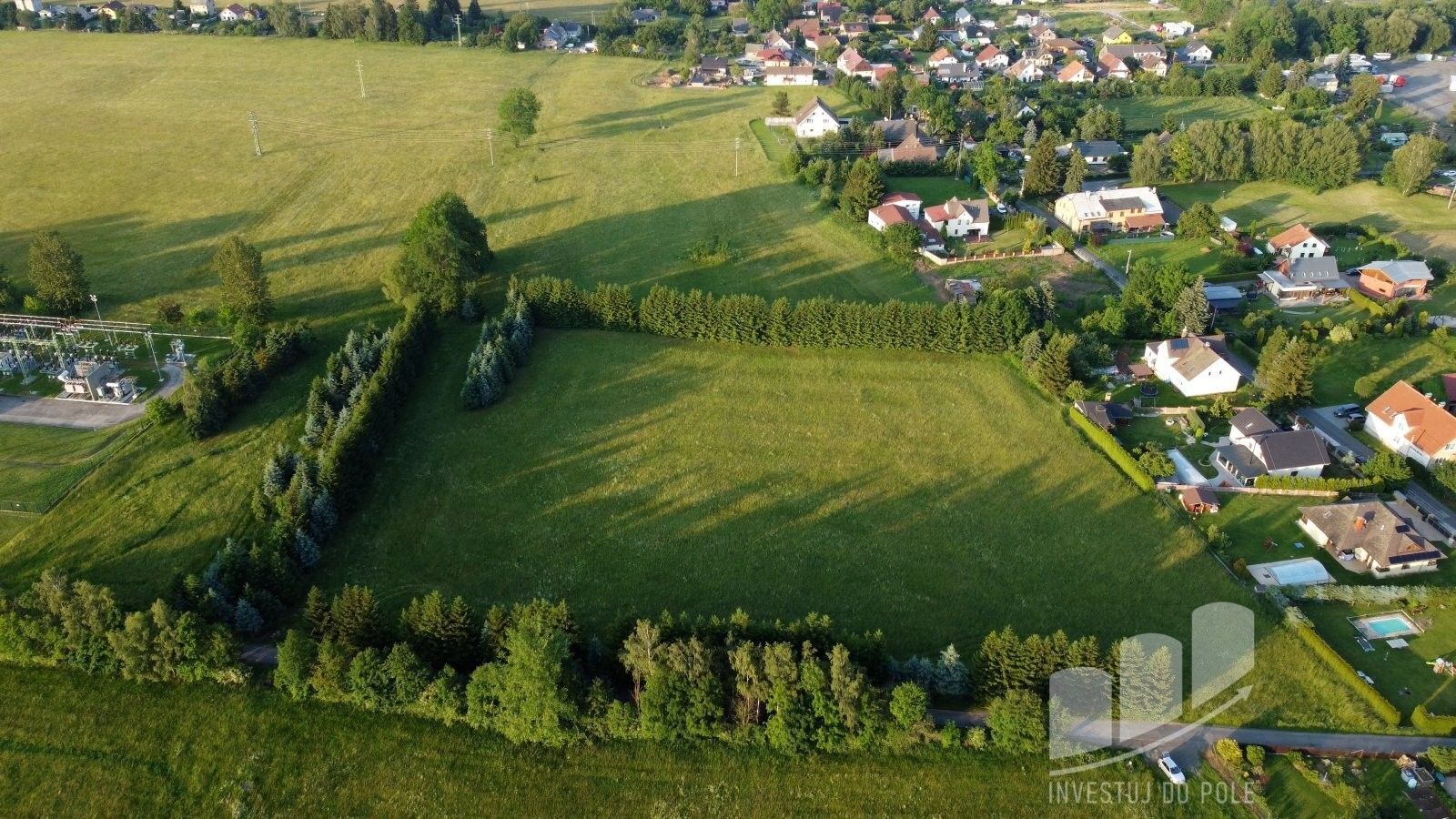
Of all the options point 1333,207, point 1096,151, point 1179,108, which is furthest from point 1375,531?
point 1179,108

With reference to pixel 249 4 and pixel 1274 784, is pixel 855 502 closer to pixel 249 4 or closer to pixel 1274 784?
pixel 1274 784

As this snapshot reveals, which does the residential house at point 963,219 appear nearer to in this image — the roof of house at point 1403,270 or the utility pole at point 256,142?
the roof of house at point 1403,270

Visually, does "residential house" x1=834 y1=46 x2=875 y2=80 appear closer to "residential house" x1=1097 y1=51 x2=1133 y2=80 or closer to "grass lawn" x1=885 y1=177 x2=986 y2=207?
"residential house" x1=1097 y1=51 x2=1133 y2=80

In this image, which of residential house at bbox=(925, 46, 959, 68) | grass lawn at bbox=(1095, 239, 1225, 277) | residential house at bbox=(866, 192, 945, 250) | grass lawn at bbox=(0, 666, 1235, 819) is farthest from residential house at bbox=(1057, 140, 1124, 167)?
grass lawn at bbox=(0, 666, 1235, 819)

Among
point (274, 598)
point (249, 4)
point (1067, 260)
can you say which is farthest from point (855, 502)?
point (249, 4)

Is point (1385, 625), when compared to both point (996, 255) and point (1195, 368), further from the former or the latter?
point (996, 255)

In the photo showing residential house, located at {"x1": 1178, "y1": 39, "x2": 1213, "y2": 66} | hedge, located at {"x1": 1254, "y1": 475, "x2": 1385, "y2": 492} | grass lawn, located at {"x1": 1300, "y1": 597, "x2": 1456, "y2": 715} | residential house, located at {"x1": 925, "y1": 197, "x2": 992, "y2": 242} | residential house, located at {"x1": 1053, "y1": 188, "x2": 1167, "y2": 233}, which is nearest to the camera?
grass lawn, located at {"x1": 1300, "y1": 597, "x2": 1456, "y2": 715}

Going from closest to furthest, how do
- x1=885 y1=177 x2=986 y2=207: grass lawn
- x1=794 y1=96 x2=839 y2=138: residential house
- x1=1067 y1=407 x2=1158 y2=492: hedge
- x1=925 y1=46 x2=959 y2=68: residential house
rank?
x1=1067 y1=407 x2=1158 y2=492: hedge → x1=885 y1=177 x2=986 y2=207: grass lawn → x1=794 y1=96 x2=839 y2=138: residential house → x1=925 y1=46 x2=959 y2=68: residential house
